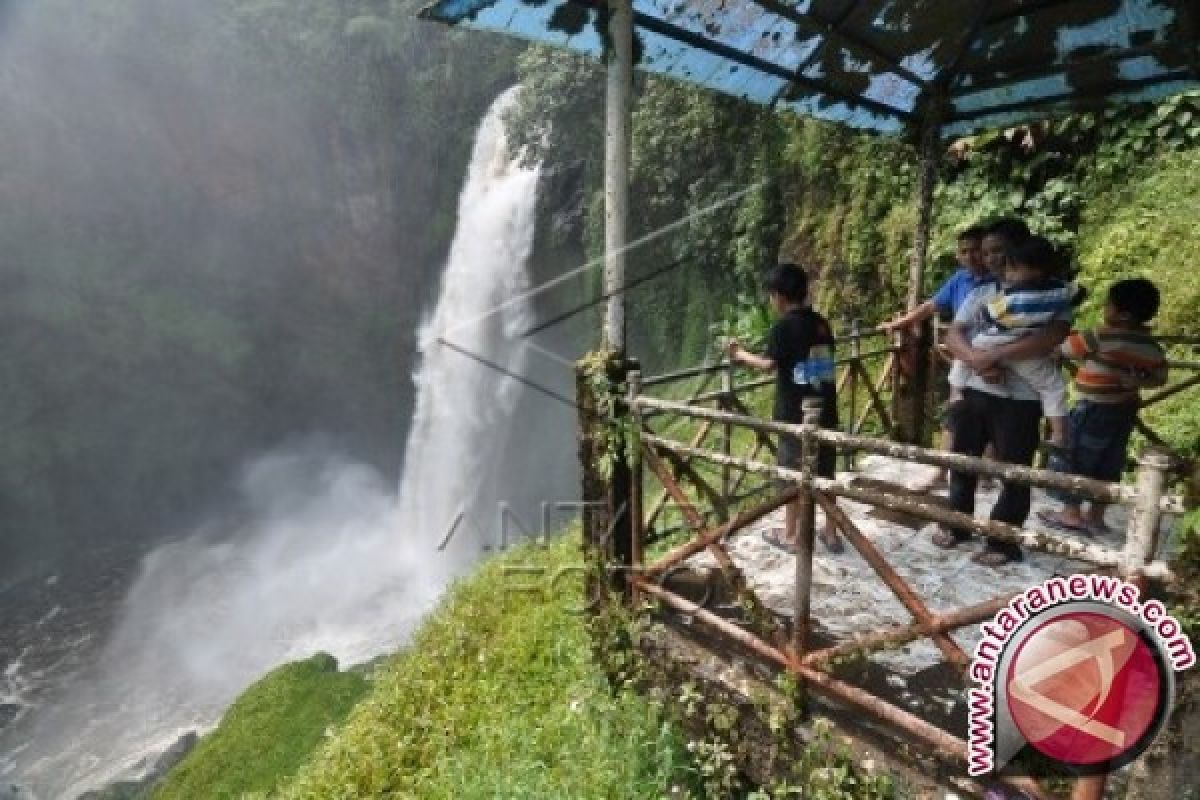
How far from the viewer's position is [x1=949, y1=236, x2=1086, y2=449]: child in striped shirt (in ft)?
10.7

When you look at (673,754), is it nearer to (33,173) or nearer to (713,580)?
(713,580)

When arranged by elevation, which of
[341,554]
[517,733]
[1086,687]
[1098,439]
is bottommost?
[341,554]

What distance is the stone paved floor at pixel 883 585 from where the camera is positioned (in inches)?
127

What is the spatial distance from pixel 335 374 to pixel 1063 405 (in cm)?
2867

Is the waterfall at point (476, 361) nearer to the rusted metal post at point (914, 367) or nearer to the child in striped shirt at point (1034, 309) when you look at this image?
the rusted metal post at point (914, 367)

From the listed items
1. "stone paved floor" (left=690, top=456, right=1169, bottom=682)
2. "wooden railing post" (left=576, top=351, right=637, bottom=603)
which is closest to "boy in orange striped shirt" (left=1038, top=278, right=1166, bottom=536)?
"stone paved floor" (left=690, top=456, right=1169, bottom=682)

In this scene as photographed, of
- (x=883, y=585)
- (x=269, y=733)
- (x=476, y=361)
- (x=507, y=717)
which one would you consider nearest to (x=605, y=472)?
(x=883, y=585)

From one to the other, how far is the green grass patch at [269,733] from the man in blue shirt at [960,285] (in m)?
8.09

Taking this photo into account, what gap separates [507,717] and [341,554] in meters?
18.6

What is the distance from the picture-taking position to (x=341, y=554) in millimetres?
21828

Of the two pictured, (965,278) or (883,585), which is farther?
(965,278)

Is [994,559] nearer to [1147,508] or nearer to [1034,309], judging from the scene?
[1034,309]

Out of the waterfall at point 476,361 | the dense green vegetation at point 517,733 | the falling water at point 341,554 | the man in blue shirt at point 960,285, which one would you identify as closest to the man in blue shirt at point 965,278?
the man in blue shirt at point 960,285

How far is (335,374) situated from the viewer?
28.9m
